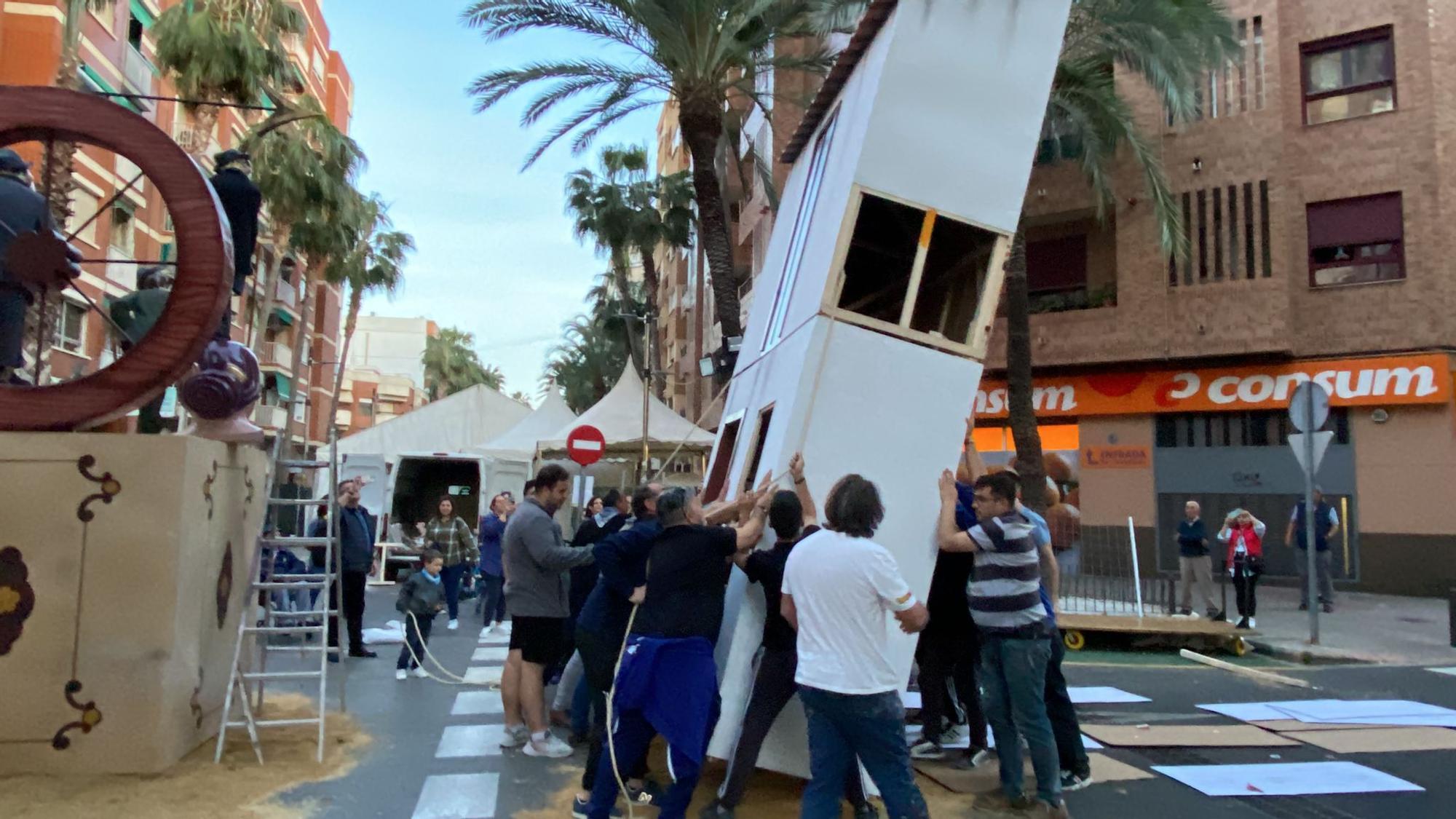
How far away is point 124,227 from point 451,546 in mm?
22087

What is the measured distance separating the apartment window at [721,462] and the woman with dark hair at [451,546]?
476cm

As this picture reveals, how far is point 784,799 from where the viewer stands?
5.90m

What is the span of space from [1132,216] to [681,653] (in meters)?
19.0

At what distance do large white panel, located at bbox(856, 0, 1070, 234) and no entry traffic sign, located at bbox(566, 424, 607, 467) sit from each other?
10.6 metres

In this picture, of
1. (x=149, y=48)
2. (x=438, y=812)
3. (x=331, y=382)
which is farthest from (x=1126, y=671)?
(x=331, y=382)

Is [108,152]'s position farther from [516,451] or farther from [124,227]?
[516,451]

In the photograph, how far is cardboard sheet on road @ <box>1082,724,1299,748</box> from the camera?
7.16m

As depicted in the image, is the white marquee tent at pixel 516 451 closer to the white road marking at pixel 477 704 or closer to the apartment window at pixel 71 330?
the apartment window at pixel 71 330

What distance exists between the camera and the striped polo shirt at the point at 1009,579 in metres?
5.55

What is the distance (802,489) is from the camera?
5777 millimetres

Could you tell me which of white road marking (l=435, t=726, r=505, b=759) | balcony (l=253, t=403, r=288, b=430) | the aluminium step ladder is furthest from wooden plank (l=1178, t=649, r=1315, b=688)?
balcony (l=253, t=403, r=288, b=430)

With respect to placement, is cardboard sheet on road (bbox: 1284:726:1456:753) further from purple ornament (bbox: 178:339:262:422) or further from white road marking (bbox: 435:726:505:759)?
purple ornament (bbox: 178:339:262:422)

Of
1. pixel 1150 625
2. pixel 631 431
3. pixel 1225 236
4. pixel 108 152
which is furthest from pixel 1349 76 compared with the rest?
pixel 108 152

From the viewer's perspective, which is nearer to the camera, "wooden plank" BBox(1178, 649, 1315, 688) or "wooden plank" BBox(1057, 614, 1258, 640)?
"wooden plank" BBox(1178, 649, 1315, 688)
